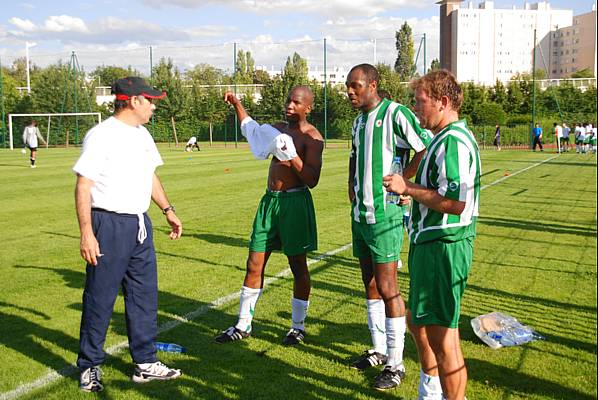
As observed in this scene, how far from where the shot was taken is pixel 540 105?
5153 cm

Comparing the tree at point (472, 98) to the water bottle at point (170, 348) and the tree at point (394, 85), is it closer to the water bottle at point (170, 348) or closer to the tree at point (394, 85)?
the tree at point (394, 85)

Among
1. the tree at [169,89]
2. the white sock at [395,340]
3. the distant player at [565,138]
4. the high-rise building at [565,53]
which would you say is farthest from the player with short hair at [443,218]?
the high-rise building at [565,53]

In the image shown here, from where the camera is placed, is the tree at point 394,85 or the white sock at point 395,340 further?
the tree at point 394,85

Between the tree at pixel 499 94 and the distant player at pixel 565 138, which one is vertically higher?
the tree at pixel 499 94

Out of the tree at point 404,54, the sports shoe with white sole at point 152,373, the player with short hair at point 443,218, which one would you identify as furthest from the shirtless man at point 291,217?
the tree at point 404,54

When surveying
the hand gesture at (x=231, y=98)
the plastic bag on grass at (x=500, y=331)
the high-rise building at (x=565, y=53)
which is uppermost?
the high-rise building at (x=565, y=53)

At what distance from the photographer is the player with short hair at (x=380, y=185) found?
4293 mm

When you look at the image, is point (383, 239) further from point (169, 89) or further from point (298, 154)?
point (169, 89)

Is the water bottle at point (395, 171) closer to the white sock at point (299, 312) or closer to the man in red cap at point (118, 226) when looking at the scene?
the white sock at point (299, 312)

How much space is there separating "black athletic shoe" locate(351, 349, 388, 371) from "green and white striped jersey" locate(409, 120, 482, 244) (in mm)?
1676

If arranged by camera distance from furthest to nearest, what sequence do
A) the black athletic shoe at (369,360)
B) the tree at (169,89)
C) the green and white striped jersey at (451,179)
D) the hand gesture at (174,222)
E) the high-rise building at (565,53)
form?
the high-rise building at (565,53) → the tree at (169,89) → the hand gesture at (174,222) → the black athletic shoe at (369,360) → the green and white striped jersey at (451,179)

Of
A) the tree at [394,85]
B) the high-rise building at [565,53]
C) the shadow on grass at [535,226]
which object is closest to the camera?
the shadow on grass at [535,226]

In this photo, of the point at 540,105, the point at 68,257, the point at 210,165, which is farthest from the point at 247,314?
the point at 540,105

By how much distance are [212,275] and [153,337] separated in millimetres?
2936
